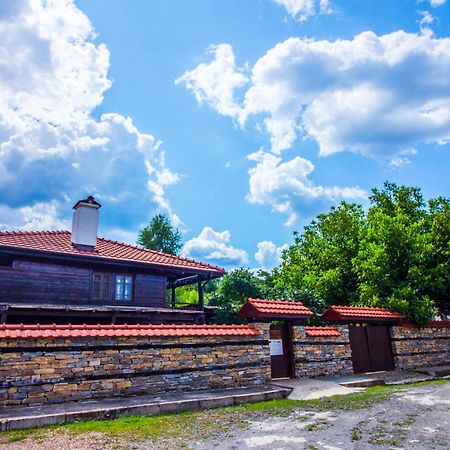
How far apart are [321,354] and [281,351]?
Answer: 4.99ft

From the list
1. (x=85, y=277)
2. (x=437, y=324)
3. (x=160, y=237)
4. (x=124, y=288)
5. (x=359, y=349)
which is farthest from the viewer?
(x=160, y=237)

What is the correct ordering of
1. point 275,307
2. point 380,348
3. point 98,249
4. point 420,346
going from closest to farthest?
1. point 275,307
2. point 380,348
3. point 420,346
4. point 98,249

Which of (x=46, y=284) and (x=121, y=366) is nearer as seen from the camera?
(x=121, y=366)

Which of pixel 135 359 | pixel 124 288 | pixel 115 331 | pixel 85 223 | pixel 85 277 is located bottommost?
pixel 135 359

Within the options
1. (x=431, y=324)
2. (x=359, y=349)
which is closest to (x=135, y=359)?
(x=359, y=349)

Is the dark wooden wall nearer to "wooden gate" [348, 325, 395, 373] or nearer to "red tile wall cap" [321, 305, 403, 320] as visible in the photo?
"red tile wall cap" [321, 305, 403, 320]

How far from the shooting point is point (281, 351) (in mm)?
11586

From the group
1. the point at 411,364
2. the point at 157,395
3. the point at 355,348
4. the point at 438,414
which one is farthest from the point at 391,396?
the point at 411,364

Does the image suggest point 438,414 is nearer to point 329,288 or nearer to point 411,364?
point 411,364

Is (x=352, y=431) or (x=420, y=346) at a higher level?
(x=420, y=346)

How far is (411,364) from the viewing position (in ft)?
48.3

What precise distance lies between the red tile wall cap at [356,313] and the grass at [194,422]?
4168mm

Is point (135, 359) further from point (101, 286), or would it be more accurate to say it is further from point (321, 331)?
point (101, 286)

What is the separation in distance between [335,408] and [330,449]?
2884 millimetres
